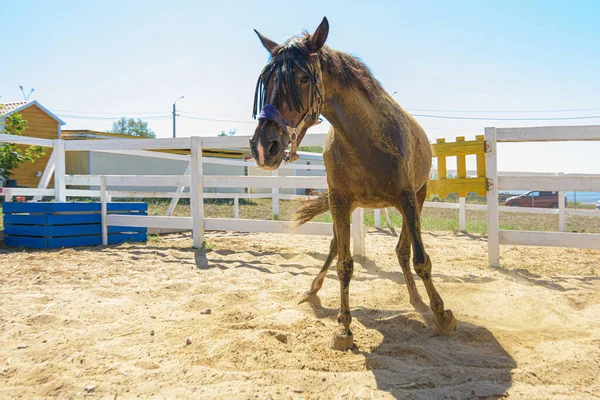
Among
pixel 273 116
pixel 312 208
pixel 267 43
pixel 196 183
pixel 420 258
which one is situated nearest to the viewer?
pixel 273 116

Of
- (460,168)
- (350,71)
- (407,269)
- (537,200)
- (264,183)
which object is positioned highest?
(350,71)

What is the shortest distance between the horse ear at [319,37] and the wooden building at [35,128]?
65.3ft

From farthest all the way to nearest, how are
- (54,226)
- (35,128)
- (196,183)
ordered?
(35,128), (196,183), (54,226)

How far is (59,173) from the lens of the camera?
746cm

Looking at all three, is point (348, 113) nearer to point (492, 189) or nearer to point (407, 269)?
point (407, 269)

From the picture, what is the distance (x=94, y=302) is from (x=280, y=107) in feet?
8.17

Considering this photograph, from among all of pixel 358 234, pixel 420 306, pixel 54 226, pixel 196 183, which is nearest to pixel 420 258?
pixel 420 306

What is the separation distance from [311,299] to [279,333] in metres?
0.99

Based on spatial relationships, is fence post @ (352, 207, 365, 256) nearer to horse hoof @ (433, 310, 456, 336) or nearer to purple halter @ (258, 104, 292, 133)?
horse hoof @ (433, 310, 456, 336)

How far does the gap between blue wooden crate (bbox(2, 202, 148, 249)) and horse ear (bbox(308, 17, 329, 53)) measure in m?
5.70

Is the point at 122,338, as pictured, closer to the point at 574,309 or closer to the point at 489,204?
the point at 574,309

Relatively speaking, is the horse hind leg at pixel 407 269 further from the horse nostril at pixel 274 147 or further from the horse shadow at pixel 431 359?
the horse nostril at pixel 274 147

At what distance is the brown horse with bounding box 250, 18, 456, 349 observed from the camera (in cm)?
222

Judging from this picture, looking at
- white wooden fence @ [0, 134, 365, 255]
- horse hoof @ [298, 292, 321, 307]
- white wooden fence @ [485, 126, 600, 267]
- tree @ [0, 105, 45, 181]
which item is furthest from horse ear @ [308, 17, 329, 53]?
tree @ [0, 105, 45, 181]
